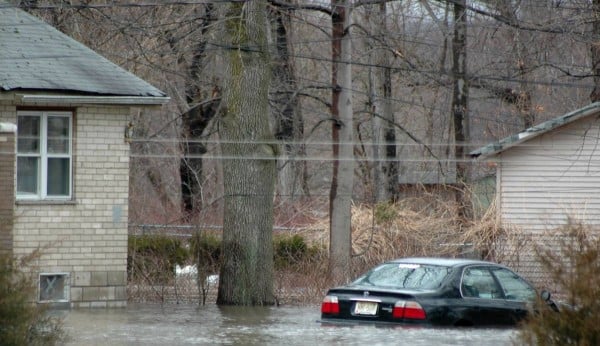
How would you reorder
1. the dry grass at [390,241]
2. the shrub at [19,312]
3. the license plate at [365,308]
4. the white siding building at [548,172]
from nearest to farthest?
the shrub at [19,312], the license plate at [365,308], the dry grass at [390,241], the white siding building at [548,172]

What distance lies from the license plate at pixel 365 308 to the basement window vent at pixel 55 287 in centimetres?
753

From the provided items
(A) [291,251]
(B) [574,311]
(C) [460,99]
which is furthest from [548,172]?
(B) [574,311]

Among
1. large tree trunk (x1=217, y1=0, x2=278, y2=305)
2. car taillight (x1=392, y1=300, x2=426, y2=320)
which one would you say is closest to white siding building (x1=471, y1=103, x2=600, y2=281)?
large tree trunk (x1=217, y1=0, x2=278, y2=305)

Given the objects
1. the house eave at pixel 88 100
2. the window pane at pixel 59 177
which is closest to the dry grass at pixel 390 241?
the window pane at pixel 59 177

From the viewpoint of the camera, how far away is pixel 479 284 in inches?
619

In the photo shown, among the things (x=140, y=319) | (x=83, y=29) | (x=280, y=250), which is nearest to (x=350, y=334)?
(x=140, y=319)

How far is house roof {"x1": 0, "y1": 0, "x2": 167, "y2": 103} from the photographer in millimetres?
20031

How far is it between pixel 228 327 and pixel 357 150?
77.6 feet

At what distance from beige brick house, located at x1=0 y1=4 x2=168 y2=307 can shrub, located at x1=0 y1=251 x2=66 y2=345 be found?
10160mm

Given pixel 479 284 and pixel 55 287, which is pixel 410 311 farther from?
pixel 55 287

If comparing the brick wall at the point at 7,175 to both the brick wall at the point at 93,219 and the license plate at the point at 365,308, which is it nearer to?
the brick wall at the point at 93,219

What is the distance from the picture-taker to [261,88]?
883 inches

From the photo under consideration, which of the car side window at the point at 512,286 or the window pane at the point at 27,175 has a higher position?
the window pane at the point at 27,175

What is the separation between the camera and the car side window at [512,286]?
16.0 meters
